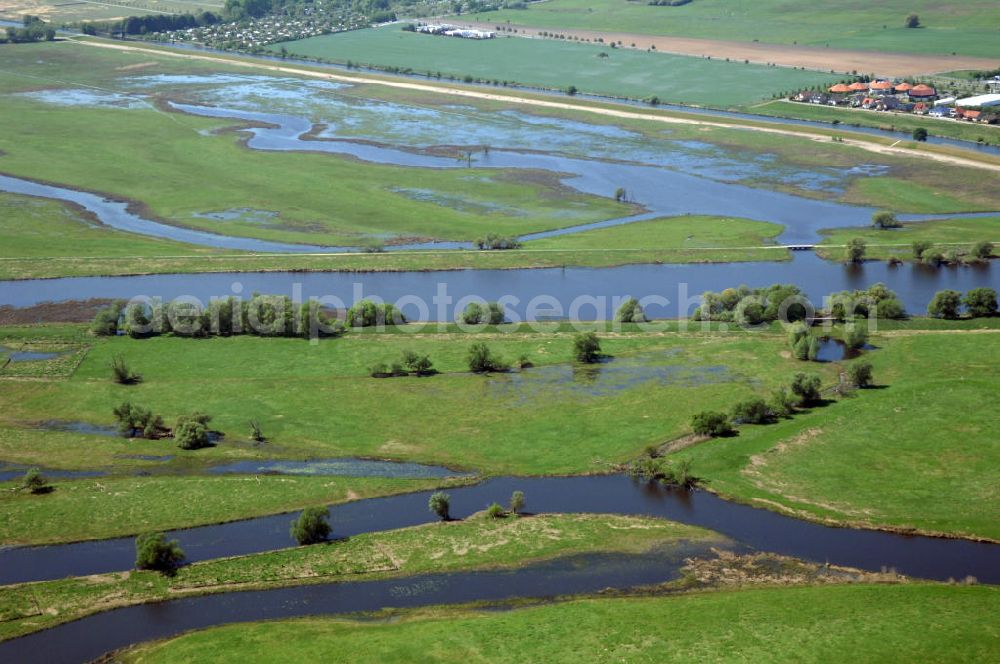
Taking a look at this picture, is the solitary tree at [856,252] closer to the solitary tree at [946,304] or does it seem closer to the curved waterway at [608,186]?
the curved waterway at [608,186]

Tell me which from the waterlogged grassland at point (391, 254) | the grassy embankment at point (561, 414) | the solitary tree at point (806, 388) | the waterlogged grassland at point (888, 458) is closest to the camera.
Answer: the waterlogged grassland at point (888, 458)

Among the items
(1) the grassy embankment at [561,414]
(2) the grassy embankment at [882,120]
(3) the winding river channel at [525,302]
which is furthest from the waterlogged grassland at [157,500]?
(2) the grassy embankment at [882,120]

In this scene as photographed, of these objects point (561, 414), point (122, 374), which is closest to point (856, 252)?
point (561, 414)

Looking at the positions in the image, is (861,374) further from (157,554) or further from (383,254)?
(383,254)

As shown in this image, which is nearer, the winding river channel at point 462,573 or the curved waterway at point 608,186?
the winding river channel at point 462,573

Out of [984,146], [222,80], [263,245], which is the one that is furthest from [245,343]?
[222,80]

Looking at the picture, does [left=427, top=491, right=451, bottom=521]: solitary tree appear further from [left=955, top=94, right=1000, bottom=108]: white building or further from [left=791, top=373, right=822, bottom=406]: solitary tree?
[left=955, top=94, right=1000, bottom=108]: white building

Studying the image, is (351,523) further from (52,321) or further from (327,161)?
(327,161)
